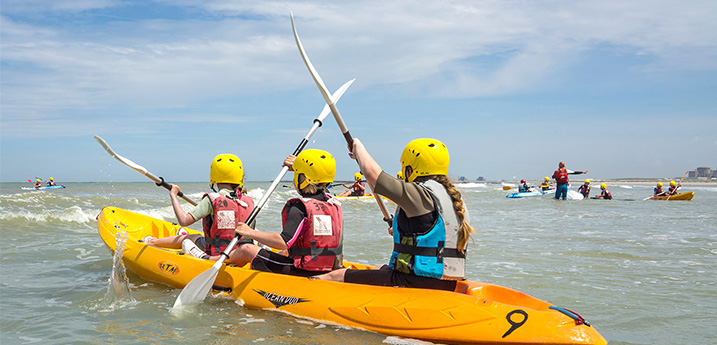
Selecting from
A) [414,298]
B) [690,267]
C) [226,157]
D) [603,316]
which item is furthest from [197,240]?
[690,267]

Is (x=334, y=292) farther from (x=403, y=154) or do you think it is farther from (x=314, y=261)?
(x=403, y=154)

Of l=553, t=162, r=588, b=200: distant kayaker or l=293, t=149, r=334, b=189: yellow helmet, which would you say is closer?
l=293, t=149, r=334, b=189: yellow helmet

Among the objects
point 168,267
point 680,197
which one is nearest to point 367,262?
point 168,267

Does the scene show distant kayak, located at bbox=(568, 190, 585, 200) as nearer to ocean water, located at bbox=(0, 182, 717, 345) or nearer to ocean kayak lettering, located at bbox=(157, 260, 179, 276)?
ocean water, located at bbox=(0, 182, 717, 345)

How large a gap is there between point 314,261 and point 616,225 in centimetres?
1180

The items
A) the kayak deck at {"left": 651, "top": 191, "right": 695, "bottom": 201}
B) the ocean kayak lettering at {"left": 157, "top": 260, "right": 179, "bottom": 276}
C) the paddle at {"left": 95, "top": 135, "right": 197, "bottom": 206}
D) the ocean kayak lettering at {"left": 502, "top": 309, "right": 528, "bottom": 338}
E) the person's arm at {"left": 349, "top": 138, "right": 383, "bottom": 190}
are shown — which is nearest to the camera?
the person's arm at {"left": 349, "top": 138, "right": 383, "bottom": 190}

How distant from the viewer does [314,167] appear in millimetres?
5023

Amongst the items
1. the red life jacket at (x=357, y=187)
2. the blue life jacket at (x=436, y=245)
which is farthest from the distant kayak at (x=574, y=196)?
the blue life jacket at (x=436, y=245)

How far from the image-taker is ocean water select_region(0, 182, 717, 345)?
4680mm

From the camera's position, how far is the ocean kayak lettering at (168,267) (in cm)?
638

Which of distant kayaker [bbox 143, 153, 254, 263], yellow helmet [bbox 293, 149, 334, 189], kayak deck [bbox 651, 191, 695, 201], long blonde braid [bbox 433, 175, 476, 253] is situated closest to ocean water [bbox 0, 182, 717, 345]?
distant kayaker [bbox 143, 153, 254, 263]

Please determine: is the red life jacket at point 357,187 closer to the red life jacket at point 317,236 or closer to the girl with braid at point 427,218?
the red life jacket at point 317,236

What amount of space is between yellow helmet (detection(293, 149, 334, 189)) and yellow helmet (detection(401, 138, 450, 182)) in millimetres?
1058

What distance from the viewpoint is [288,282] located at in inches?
203
